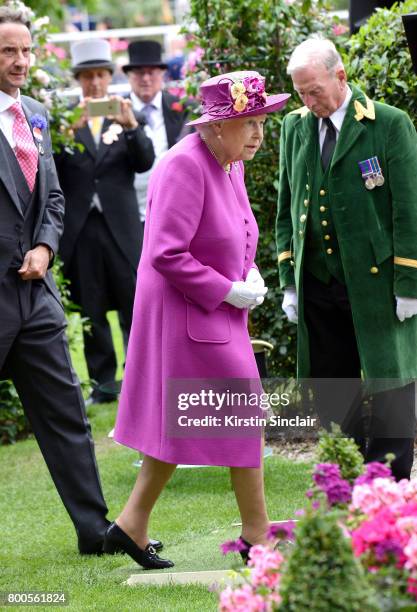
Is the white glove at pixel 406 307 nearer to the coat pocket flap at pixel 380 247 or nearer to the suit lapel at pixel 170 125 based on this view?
the coat pocket flap at pixel 380 247

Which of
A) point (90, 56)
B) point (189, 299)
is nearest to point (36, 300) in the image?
point (189, 299)

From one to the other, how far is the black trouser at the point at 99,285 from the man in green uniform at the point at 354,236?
359cm

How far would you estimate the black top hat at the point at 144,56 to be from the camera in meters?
10.4

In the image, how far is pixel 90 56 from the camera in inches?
396

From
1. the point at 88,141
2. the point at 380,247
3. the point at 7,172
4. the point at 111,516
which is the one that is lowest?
the point at 111,516

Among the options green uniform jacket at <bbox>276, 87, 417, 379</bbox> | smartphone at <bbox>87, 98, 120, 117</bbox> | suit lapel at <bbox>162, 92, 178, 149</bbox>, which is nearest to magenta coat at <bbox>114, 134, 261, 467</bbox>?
green uniform jacket at <bbox>276, 87, 417, 379</bbox>

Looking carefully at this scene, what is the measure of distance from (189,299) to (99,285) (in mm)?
4668

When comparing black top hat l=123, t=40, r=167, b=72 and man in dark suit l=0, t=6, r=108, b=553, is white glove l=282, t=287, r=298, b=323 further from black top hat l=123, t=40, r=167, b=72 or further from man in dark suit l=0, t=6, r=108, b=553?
black top hat l=123, t=40, r=167, b=72

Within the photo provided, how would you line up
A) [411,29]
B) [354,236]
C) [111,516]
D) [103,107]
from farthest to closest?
[103,107] < [111,516] < [411,29] < [354,236]

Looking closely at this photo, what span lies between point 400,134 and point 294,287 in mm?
939

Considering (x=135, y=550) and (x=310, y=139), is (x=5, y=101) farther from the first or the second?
(x=135, y=550)

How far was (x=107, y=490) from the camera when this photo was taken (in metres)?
7.07

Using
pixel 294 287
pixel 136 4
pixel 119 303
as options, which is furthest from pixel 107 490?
Answer: pixel 136 4

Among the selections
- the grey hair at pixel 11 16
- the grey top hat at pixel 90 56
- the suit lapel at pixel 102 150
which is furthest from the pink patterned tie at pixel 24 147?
the grey top hat at pixel 90 56
